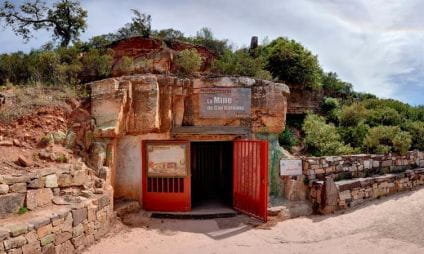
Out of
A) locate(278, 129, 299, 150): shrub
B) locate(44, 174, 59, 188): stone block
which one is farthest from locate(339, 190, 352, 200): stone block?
locate(44, 174, 59, 188): stone block

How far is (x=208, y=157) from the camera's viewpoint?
12219 mm

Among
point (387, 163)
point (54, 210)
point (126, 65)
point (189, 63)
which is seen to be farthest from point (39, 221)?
point (387, 163)

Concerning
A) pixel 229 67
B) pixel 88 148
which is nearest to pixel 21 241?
pixel 88 148

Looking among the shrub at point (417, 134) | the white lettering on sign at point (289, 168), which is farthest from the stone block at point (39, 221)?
the shrub at point (417, 134)

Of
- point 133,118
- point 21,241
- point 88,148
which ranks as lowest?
point 21,241

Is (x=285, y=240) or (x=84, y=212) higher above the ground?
(x=84, y=212)

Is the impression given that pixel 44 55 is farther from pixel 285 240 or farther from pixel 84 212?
pixel 285 240

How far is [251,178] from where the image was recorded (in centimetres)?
829

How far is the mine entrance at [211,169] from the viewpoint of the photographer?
1128 cm

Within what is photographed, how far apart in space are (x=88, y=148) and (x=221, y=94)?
3.42 metres

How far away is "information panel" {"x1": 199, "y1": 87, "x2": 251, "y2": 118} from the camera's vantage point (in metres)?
8.65

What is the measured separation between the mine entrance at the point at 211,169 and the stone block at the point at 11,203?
6065mm

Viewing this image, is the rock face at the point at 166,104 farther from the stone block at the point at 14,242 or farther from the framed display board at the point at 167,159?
the stone block at the point at 14,242

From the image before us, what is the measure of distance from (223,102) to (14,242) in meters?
5.44
